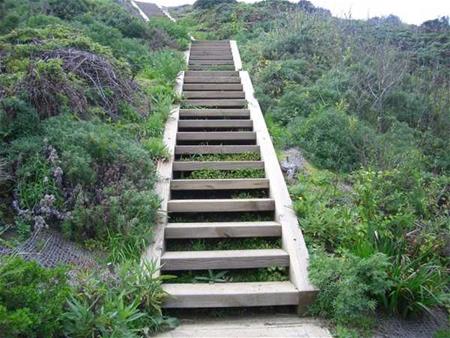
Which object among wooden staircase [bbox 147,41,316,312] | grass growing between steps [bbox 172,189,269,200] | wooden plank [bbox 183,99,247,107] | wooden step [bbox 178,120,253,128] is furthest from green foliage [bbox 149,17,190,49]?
grass growing between steps [bbox 172,189,269,200]

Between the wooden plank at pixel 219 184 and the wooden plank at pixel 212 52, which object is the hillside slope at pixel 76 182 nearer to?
the wooden plank at pixel 219 184

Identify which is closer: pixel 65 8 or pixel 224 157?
pixel 224 157

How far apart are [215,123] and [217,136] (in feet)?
1.91

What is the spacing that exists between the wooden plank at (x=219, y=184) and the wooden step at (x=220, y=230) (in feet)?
2.87

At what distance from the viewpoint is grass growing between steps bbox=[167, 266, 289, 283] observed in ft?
16.9

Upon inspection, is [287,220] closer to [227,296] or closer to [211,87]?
[227,296]

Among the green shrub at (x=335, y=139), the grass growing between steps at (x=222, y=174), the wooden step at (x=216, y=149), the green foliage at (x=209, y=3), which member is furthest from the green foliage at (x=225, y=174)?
the green foliage at (x=209, y=3)

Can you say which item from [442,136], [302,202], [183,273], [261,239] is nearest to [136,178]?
[183,273]

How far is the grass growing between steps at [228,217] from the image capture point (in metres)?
6.18

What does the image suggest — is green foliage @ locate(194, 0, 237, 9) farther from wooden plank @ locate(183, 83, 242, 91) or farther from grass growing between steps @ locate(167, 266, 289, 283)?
grass growing between steps @ locate(167, 266, 289, 283)

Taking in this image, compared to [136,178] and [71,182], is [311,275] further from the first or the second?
[71,182]

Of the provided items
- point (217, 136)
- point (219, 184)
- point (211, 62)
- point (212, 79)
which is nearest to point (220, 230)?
point (219, 184)

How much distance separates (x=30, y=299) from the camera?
327cm

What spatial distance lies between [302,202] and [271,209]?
0.47m
